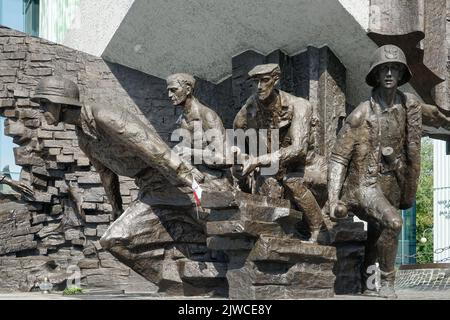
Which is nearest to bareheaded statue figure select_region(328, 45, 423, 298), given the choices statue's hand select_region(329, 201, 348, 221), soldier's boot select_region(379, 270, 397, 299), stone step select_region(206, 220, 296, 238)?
soldier's boot select_region(379, 270, 397, 299)

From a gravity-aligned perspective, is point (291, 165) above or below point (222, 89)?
below

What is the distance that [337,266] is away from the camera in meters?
8.58

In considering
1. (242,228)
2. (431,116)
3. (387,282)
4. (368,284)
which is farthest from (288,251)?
(431,116)

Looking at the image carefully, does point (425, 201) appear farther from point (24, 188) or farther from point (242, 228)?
point (242, 228)

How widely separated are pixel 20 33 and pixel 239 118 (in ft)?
14.7

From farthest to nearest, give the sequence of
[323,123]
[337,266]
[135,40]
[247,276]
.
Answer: [135,40]
[323,123]
[337,266]
[247,276]

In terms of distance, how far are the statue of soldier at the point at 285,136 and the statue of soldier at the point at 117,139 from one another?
60 centimetres

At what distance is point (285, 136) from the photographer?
8.45 metres

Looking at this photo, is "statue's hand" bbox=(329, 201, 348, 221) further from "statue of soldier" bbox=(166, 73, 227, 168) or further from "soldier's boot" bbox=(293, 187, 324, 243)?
"statue of soldier" bbox=(166, 73, 227, 168)

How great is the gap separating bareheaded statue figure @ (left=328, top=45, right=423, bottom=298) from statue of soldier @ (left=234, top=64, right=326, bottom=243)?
0.97 feet

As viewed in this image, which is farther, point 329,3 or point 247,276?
point 329,3
